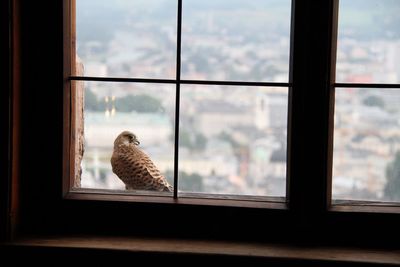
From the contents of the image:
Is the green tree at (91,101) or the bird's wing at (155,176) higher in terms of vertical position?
the green tree at (91,101)

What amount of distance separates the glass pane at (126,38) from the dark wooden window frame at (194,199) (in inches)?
2.8

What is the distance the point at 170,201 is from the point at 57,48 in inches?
21.8

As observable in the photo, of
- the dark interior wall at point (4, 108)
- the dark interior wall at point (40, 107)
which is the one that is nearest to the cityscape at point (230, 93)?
the dark interior wall at point (40, 107)

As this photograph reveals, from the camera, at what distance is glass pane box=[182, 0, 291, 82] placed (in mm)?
1520

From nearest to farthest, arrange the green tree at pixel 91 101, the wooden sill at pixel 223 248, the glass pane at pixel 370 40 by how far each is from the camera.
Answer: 1. the wooden sill at pixel 223 248
2. the glass pane at pixel 370 40
3. the green tree at pixel 91 101

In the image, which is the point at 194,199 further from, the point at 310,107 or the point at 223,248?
the point at 310,107

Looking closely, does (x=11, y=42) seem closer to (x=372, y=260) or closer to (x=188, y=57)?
(x=188, y=57)

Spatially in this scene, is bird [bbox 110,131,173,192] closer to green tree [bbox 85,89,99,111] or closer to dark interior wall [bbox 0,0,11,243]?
green tree [bbox 85,89,99,111]

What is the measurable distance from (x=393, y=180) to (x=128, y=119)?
81 cm

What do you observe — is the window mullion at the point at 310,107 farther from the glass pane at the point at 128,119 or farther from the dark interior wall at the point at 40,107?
the dark interior wall at the point at 40,107

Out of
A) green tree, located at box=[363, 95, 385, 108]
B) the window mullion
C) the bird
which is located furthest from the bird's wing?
green tree, located at box=[363, 95, 385, 108]

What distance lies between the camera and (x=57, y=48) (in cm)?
150

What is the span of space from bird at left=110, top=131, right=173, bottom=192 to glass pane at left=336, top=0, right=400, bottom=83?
613 mm

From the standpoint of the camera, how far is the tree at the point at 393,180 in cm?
151
